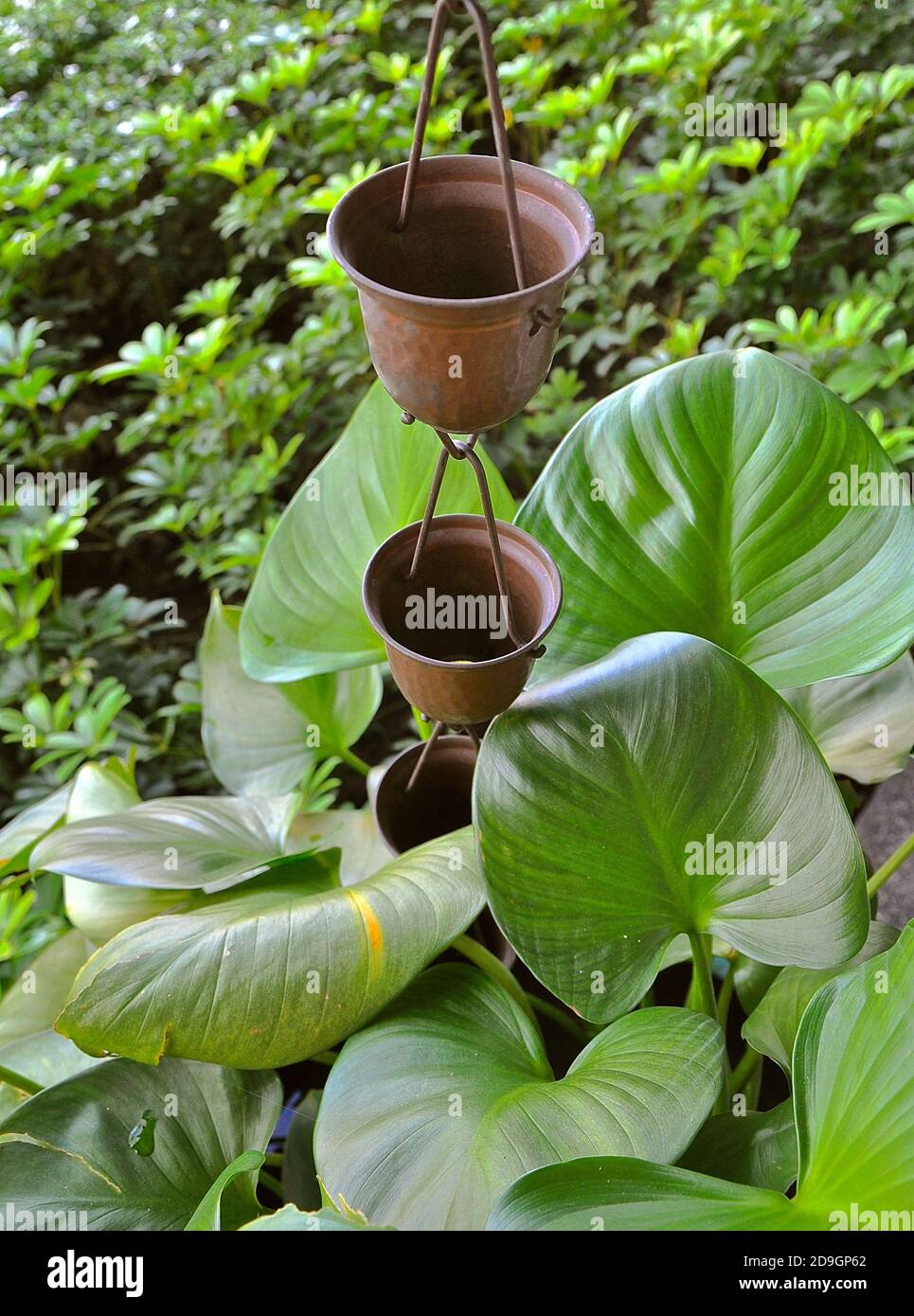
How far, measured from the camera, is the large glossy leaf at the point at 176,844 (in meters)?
0.80

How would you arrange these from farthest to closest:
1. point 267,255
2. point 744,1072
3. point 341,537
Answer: point 267,255 → point 341,537 → point 744,1072

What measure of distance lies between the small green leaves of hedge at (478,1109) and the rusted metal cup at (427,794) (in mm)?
204

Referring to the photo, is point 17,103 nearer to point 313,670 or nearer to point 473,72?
point 473,72

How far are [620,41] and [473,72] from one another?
12.5 inches

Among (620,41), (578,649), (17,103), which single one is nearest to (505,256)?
(578,649)

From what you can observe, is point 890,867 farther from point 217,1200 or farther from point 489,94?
point 489,94

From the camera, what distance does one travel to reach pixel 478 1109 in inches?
27.5

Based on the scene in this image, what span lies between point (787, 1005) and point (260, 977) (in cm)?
37

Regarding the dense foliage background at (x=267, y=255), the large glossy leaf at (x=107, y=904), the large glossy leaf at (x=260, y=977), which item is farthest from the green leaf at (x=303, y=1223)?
the dense foliage background at (x=267, y=255)

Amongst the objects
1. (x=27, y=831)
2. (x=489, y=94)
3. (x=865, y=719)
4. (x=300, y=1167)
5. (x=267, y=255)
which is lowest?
(x=300, y=1167)

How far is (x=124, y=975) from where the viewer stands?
0.71 meters

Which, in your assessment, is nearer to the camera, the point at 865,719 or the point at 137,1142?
the point at 137,1142

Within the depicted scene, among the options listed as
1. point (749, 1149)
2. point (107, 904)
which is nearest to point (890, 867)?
point (749, 1149)

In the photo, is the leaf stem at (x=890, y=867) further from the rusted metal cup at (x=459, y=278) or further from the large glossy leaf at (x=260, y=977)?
the rusted metal cup at (x=459, y=278)
